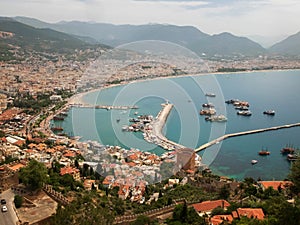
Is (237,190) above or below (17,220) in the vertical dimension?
below

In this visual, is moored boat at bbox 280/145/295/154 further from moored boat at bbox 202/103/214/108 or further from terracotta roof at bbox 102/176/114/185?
terracotta roof at bbox 102/176/114/185

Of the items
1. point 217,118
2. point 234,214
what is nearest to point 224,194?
point 234,214

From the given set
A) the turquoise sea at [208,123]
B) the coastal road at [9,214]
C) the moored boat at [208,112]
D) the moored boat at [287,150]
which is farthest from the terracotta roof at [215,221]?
the moored boat at [208,112]

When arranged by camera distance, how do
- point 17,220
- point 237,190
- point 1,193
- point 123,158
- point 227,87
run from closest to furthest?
point 17,220 < point 1,193 < point 237,190 < point 123,158 < point 227,87

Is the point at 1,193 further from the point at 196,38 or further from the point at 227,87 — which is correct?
the point at 196,38

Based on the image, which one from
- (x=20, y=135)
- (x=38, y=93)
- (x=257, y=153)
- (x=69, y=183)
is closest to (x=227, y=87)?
(x=38, y=93)

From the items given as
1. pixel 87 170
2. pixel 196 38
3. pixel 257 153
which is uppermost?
pixel 196 38

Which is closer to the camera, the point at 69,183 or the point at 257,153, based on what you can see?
the point at 69,183
